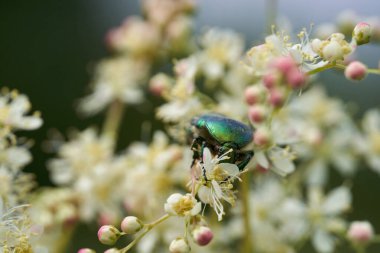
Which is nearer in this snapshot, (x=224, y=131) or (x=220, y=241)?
(x=224, y=131)

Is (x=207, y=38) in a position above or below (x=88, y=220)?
above

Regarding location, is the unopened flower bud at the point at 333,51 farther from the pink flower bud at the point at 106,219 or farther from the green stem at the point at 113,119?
the green stem at the point at 113,119

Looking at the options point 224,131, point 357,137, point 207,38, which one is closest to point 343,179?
point 357,137

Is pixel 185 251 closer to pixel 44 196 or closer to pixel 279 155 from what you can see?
pixel 279 155

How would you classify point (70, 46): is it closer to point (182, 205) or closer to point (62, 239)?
point (62, 239)

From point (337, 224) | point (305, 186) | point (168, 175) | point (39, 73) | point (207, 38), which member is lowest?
point (337, 224)

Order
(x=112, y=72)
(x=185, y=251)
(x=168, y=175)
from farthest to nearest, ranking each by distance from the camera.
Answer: (x=112, y=72)
(x=168, y=175)
(x=185, y=251)

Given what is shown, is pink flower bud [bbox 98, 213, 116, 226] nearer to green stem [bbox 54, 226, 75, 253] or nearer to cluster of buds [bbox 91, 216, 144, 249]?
green stem [bbox 54, 226, 75, 253]

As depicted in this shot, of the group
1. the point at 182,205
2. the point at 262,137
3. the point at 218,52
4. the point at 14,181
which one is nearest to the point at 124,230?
the point at 182,205

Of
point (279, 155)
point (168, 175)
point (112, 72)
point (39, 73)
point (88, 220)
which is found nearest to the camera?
point (279, 155)
